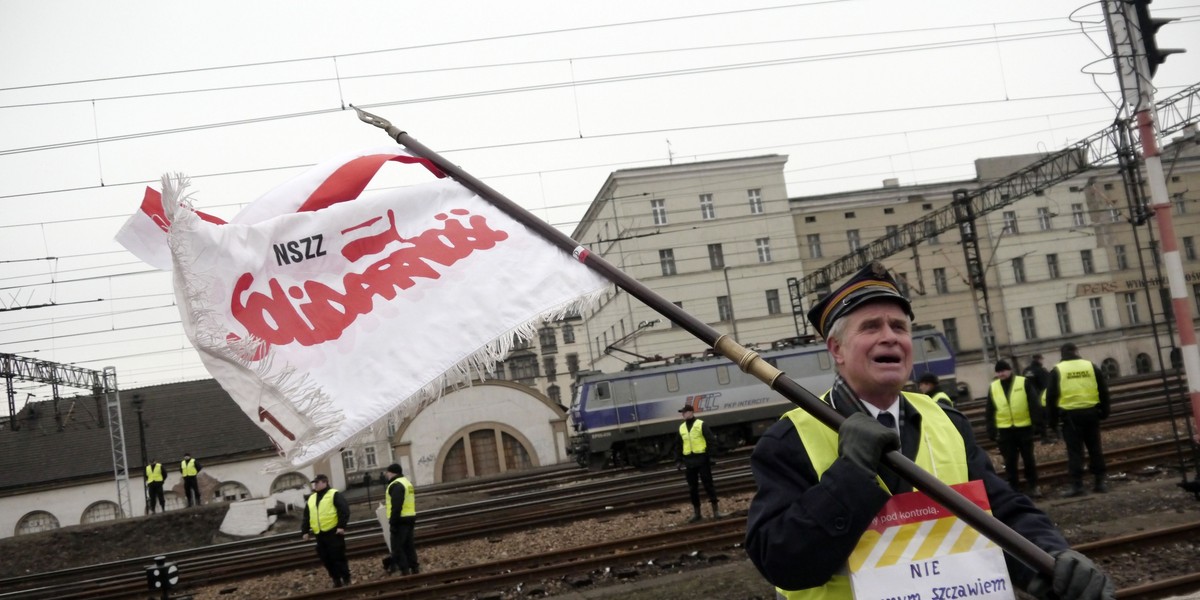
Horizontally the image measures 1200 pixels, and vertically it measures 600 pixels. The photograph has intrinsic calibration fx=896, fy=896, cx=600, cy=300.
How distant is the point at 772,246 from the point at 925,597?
46147mm

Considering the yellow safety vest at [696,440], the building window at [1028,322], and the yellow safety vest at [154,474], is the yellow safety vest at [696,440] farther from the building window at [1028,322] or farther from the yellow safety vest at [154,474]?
the building window at [1028,322]

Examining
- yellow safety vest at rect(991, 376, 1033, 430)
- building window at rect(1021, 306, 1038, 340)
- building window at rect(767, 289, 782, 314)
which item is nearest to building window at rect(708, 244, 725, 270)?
building window at rect(767, 289, 782, 314)

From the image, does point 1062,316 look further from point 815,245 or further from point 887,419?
point 887,419

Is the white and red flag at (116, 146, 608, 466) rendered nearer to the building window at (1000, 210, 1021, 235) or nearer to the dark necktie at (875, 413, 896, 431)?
the dark necktie at (875, 413, 896, 431)

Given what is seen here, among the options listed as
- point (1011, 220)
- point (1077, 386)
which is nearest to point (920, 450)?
point (1077, 386)

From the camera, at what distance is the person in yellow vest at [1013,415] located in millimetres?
11398

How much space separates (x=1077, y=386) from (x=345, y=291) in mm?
10459

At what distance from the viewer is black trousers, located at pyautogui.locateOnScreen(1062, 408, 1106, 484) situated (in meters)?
11.1

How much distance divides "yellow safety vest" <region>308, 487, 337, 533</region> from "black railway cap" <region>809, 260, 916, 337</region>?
10758mm

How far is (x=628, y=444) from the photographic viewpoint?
27.5m

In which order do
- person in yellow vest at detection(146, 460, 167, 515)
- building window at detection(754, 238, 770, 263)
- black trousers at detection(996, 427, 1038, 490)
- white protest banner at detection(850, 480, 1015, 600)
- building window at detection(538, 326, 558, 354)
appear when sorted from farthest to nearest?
building window at detection(538, 326, 558, 354) → building window at detection(754, 238, 770, 263) → person in yellow vest at detection(146, 460, 167, 515) → black trousers at detection(996, 427, 1038, 490) → white protest banner at detection(850, 480, 1015, 600)

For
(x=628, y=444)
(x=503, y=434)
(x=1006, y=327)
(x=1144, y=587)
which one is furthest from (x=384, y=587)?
(x=1006, y=327)

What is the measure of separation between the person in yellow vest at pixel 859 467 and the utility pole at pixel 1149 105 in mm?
8181

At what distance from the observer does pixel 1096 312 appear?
49.7m
